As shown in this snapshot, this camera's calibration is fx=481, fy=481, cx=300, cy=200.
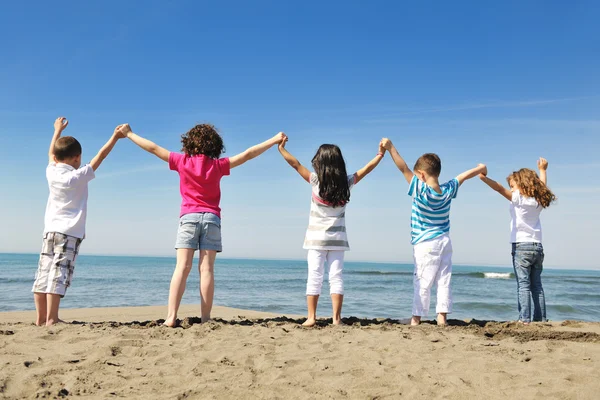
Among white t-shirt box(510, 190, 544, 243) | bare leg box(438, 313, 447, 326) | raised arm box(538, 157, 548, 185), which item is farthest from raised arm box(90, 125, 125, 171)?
raised arm box(538, 157, 548, 185)

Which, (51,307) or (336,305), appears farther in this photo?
(336,305)

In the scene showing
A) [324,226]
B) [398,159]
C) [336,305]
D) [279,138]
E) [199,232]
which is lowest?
[336,305]

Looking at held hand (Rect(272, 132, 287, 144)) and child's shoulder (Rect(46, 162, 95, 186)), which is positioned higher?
held hand (Rect(272, 132, 287, 144))

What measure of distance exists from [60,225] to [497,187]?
534 centimetres

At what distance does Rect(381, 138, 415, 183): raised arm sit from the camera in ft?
19.0

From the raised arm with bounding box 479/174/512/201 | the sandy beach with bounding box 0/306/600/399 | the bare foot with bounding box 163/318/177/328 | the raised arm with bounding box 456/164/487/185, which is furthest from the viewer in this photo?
the raised arm with bounding box 479/174/512/201

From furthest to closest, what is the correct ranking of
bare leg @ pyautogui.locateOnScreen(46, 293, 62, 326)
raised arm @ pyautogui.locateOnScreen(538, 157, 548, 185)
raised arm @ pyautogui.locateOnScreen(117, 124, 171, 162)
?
1. raised arm @ pyautogui.locateOnScreen(538, 157, 548, 185)
2. raised arm @ pyautogui.locateOnScreen(117, 124, 171, 162)
3. bare leg @ pyautogui.locateOnScreen(46, 293, 62, 326)

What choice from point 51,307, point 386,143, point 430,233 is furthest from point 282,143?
point 51,307

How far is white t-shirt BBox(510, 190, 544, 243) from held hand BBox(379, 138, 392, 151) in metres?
1.96

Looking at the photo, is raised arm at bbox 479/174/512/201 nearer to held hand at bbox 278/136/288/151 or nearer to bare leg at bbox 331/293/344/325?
bare leg at bbox 331/293/344/325

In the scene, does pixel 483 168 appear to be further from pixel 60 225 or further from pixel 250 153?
pixel 60 225

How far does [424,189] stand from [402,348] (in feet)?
6.82

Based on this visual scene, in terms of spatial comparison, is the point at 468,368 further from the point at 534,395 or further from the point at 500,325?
the point at 500,325

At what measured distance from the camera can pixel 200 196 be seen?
5289mm
